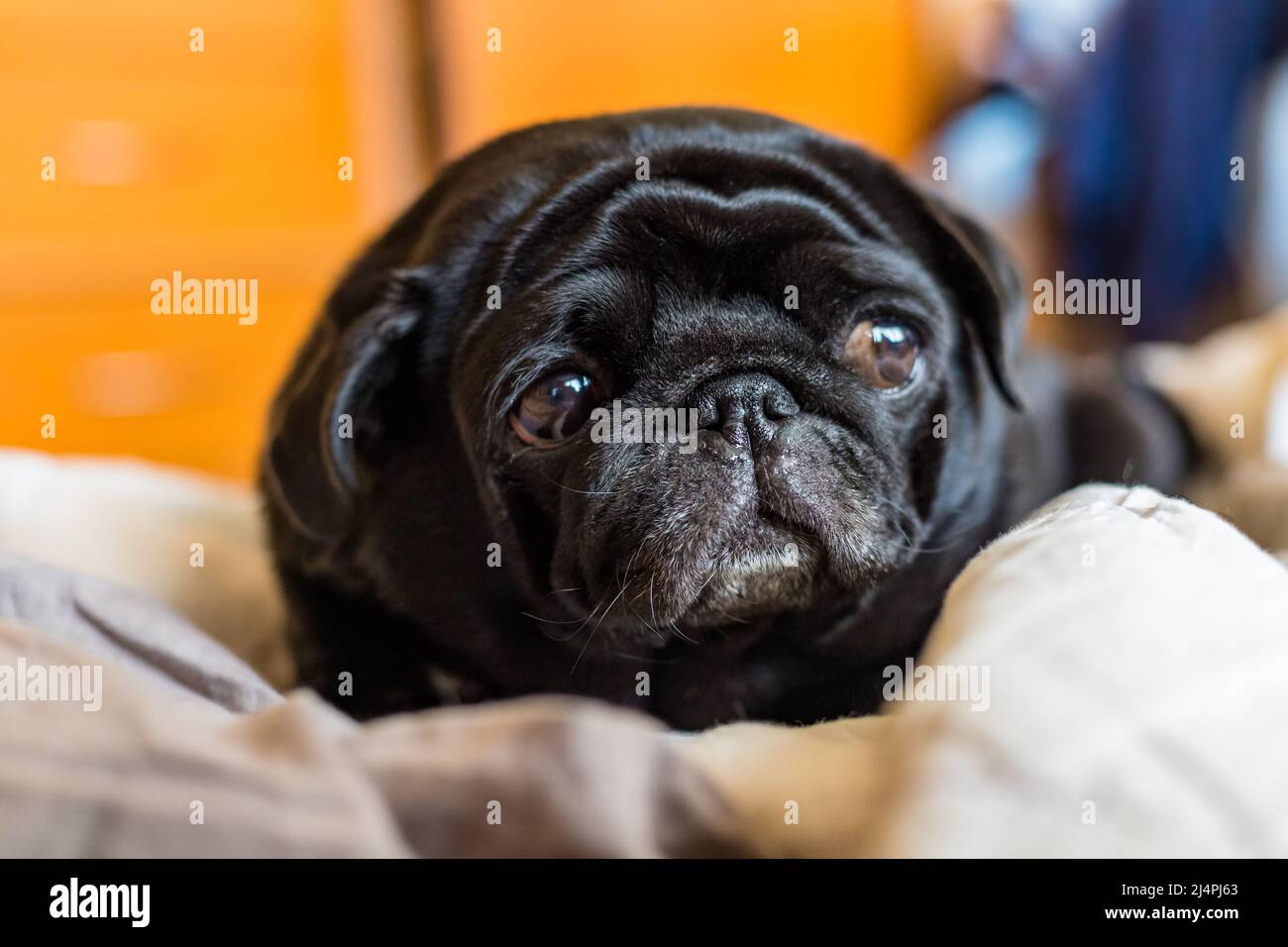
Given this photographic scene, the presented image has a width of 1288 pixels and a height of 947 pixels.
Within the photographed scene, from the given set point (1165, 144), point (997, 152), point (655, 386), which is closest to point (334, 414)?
point (655, 386)

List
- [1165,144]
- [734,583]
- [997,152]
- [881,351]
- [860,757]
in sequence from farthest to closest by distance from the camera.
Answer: [997,152] < [1165,144] < [881,351] < [734,583] < [860,757]

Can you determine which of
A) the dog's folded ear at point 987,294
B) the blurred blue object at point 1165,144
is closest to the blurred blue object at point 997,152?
the blurred blue object at point 1165,144

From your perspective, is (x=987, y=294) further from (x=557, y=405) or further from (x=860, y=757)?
(x=860, y=757)

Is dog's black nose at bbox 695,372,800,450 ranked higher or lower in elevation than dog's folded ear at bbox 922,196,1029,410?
lower

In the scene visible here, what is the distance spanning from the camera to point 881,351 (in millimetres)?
1507

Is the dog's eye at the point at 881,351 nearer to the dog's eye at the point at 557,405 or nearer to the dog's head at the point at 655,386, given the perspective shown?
the dog's head at the point at 655,386

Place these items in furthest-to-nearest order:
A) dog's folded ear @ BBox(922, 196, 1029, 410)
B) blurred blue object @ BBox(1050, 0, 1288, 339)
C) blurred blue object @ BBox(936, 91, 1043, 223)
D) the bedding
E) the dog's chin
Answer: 1. blurred blue object @ BBox(936, 91, 1043, 223)
2. blurred blue object @ BBox(1050, 0, 1288, 339)
3. dog's folded ear @ BBox(922, 196, 1029, 410)
4. the dog's chin
5. the bedding

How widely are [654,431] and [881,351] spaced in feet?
1.13

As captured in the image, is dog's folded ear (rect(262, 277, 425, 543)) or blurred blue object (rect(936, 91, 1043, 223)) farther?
blurred blue object (rect(936, 91, 1043, 223))

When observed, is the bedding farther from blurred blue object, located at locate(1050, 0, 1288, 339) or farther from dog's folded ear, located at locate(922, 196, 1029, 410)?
blurred blue object, located at locate(1050, 0, 1288, 339)

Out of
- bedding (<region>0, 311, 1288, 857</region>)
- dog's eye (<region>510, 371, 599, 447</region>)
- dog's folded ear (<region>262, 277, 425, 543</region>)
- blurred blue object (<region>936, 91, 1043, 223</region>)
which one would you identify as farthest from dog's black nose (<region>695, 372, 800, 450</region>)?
blurred blue object (<region>936, 91, 1043, 223</region>)

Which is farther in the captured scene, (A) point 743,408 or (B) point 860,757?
(A) point 743,408

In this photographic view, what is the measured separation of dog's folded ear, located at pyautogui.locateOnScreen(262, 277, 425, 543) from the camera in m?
1.46
